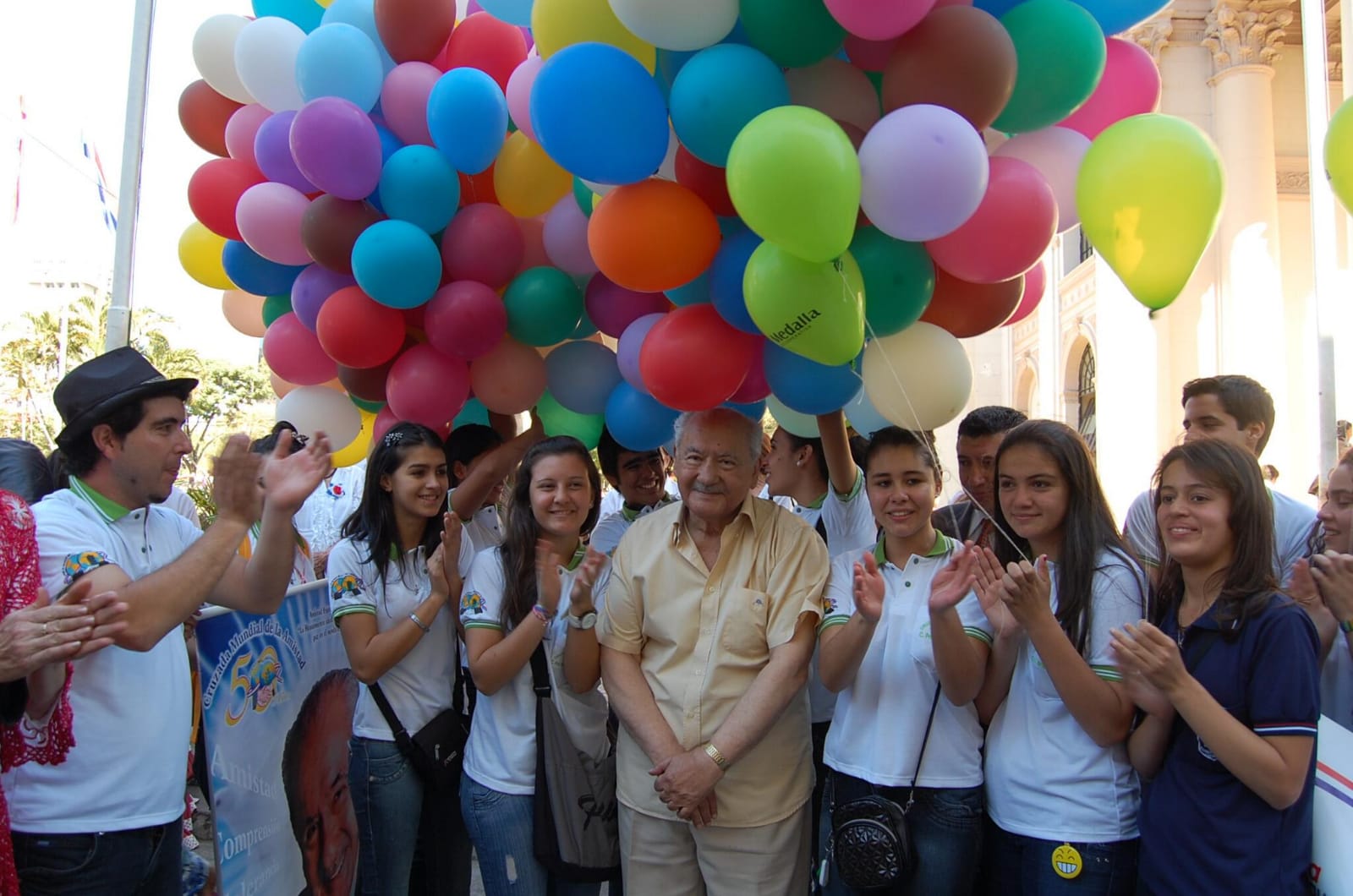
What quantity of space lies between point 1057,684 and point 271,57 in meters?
3.10

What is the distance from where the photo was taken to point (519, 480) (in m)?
3.05

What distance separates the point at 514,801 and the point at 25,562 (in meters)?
1.44

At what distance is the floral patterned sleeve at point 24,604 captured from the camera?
198 centimetres

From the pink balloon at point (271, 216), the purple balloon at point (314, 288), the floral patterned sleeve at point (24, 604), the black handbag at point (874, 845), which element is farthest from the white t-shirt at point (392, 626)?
the black handbag at point (874, 845)

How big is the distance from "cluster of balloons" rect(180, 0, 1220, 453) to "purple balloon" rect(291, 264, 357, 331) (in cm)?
1

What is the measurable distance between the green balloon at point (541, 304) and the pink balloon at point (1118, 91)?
1.63 metres

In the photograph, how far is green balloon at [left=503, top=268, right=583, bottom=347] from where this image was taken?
3.11m

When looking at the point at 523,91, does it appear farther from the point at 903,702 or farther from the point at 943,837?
the point at 943,837

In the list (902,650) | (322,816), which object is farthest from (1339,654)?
(322,816)

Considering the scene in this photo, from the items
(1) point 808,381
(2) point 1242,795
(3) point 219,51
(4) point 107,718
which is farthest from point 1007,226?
(3) point 219,51

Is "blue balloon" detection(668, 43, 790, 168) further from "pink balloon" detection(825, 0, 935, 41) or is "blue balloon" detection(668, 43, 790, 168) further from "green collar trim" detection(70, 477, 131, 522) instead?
"green collar trim" detection(70, 477, 131, 522)

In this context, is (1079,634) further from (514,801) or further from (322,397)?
(322,397)

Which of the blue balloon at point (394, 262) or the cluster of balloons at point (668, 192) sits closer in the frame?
the cluster of balloons at point (668, 192)

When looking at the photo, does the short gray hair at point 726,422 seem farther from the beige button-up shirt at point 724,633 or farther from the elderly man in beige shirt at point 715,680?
the beige button-up shirt at point 724,633
